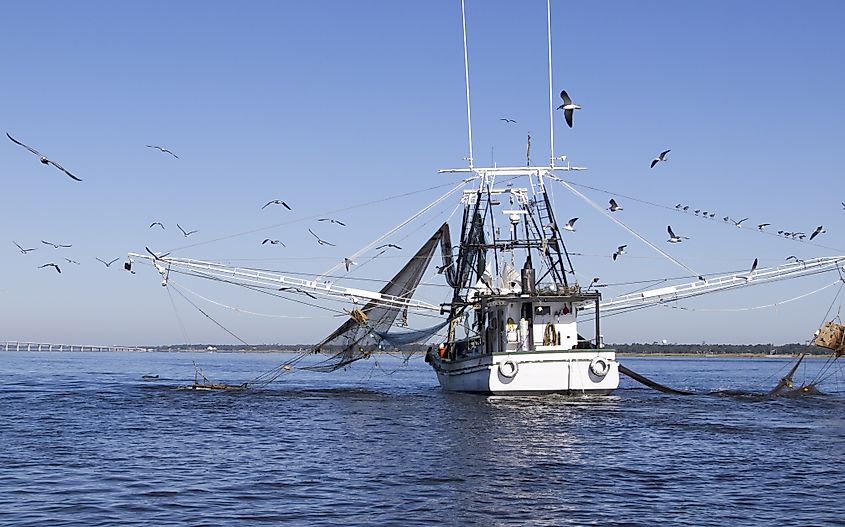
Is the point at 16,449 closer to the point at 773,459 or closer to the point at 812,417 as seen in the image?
the point at 773,459

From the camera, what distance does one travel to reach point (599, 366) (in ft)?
143

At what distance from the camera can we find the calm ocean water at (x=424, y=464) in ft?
62.9

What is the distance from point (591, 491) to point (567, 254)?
90.5 ft

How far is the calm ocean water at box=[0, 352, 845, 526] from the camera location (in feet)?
62.9

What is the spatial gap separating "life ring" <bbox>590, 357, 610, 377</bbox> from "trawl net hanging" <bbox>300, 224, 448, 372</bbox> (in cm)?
1231

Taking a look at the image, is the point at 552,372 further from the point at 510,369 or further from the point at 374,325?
the point at 374,325

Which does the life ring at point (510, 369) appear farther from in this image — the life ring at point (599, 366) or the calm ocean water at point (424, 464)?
the life ring at point (599, 366)

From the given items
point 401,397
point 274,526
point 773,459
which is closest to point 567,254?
point 401,397

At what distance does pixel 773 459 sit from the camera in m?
26.9

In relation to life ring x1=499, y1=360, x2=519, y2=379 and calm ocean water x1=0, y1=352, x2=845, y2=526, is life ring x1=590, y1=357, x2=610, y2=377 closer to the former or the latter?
calm ocean water x1=0, y1=352, x2=845, y2=526

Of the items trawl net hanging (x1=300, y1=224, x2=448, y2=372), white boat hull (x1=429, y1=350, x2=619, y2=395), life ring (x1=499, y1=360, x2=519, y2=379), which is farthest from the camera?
trawl net hanging (x1=300, y1=224, x2=448, y2=372)

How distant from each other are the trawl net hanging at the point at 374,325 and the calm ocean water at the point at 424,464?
364 inches

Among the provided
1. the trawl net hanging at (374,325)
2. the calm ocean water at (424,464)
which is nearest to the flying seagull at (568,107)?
the calm ocean water at (424,464)

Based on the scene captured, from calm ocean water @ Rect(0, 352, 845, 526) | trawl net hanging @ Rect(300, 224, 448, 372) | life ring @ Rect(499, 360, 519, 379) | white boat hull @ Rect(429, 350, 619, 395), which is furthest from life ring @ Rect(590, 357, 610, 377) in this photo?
trawl net hanging @ Rect(300, 224, 448, 372)
